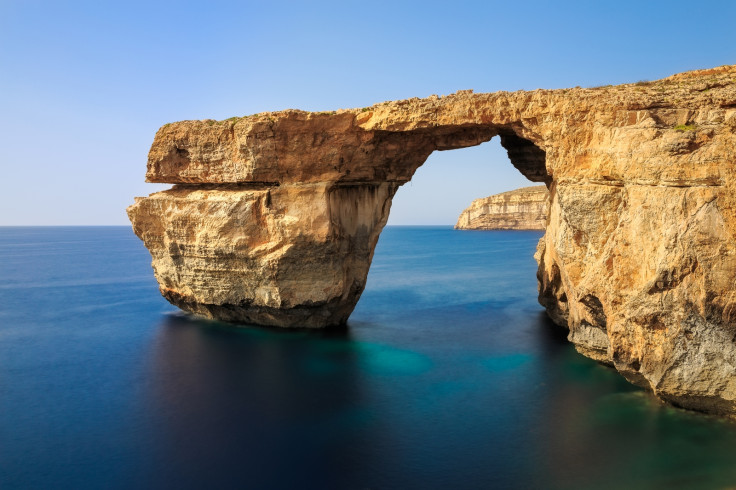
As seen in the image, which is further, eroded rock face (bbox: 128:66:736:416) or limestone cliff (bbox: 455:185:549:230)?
limestone cliff (bbox: 455:185:549:230)

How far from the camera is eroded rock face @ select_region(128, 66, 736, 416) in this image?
11852mm

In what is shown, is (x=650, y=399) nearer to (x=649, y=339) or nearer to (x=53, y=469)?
(x=649, y=339)

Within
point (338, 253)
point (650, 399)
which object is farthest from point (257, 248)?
point (650, 399)

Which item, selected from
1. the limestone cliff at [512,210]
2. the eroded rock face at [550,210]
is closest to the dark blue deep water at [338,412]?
the eroded rock face at [550,210]

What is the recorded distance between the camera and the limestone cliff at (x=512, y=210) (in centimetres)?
10922

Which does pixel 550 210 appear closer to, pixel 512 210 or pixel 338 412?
pixel 338 412

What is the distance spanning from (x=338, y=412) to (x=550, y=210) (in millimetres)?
11682

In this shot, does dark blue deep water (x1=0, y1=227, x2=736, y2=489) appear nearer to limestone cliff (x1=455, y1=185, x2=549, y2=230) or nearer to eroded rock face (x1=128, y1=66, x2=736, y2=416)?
eroded rock face (x1=128, y1=66, x2=736, y2=416)

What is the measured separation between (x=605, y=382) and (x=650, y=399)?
1707 mm

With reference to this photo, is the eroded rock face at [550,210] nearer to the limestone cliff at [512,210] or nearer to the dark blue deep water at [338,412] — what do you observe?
the dark blue deep water at [338,412]

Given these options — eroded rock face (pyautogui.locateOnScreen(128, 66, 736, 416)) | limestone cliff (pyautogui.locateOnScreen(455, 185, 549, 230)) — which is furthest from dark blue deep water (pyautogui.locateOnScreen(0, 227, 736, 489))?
limestone cliff (pyautogui.locateOnScreen(455, 185, 549, 230))

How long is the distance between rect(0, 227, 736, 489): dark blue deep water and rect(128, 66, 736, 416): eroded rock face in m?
1.68

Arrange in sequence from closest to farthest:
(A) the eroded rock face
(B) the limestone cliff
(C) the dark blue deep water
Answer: (C) the dark blue deep water < (A) the eroded rock face < (B) the limestone cliff

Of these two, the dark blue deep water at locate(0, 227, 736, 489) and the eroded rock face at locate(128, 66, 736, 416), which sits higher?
the eroded rock face at locate(128, 66, 736, 416)
